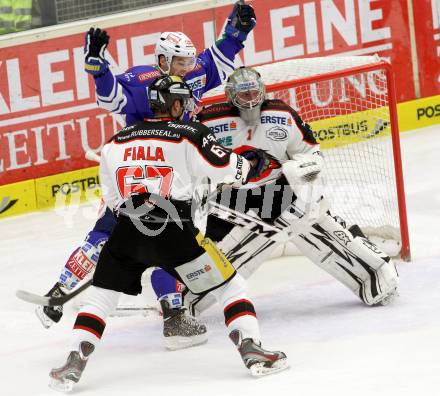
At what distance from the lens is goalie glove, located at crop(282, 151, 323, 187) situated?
4833 mm

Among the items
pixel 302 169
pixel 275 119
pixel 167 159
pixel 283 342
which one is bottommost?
pixel 283 342

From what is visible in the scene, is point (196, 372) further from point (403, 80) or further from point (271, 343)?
point (403, 80)

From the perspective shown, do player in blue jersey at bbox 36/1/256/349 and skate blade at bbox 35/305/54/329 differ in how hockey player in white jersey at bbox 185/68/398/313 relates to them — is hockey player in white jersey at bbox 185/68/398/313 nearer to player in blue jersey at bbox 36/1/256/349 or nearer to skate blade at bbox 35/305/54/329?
player in blue jersey at bbox 36/1/256/349

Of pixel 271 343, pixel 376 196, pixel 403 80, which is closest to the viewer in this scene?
pixel 271 343

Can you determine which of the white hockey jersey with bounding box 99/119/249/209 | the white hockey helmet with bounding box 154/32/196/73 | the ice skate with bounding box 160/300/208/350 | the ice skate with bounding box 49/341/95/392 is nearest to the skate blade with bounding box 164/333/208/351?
the ice skate with bounding box 160/300/208/350

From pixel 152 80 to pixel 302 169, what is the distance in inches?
34.2

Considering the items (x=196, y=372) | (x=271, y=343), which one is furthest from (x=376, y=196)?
(x=196, y=372)

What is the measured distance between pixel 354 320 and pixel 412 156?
3.10 meters

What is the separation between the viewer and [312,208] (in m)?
5.03

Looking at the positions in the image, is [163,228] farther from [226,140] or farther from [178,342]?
[226,140]

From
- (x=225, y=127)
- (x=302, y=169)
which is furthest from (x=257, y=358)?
(x=225, y=127)

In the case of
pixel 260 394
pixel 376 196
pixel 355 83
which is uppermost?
pixel 355 83

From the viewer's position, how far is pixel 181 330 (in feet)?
15.7

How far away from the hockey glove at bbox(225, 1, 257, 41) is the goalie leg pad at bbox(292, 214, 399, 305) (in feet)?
3.35
